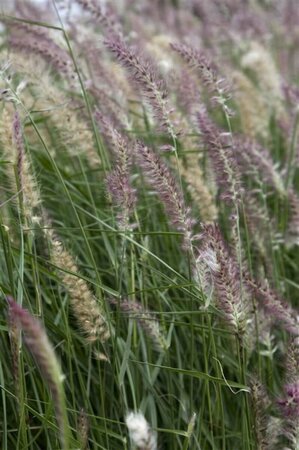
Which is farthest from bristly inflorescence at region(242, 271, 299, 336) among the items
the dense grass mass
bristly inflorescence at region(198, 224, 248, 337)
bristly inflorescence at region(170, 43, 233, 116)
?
bristly inflorescence at region(170, 43, 233, 116)

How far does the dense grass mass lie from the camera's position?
6.73 feet

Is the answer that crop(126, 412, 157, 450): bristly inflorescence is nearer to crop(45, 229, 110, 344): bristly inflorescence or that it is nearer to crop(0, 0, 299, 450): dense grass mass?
crop(0, 0, 299, 450): dense grass mass

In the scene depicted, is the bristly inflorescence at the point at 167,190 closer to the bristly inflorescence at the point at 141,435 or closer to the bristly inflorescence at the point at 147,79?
the bristly inflorescence at the point at 147,79

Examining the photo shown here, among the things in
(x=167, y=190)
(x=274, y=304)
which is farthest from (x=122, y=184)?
(x=274, y=304)

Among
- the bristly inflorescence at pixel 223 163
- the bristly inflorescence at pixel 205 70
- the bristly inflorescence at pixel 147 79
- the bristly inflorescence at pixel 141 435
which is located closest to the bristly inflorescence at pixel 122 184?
the bristly inflorescence at pixel 147 79

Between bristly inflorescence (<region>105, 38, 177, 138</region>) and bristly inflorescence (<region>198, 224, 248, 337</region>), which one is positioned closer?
bristly inflorescence (<region>198, 224, 248, 337</region>)

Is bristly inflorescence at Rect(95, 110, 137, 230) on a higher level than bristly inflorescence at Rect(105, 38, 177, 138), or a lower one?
lower

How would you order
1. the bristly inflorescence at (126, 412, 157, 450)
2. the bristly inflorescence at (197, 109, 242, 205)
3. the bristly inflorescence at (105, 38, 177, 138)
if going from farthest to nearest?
the bristly inflorescence at (197, 109, 242, 205) → the bristly inflorescence at (105, 38, 177, 138) → the bristly inflorescence at (126, 412, 157, 450)

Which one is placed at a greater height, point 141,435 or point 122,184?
point 122,184

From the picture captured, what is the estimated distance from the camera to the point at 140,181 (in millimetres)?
3275

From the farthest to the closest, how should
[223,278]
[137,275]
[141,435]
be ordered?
[137,275] < [223,278] < [141,435]

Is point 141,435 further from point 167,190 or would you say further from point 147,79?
point 147,79

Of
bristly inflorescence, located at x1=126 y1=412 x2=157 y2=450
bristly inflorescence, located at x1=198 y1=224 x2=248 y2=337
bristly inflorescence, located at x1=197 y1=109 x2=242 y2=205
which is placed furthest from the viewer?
bristly inflorescence, located at x1=197 y1=109 x2=242 y2=205

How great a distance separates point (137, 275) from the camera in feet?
8.60
